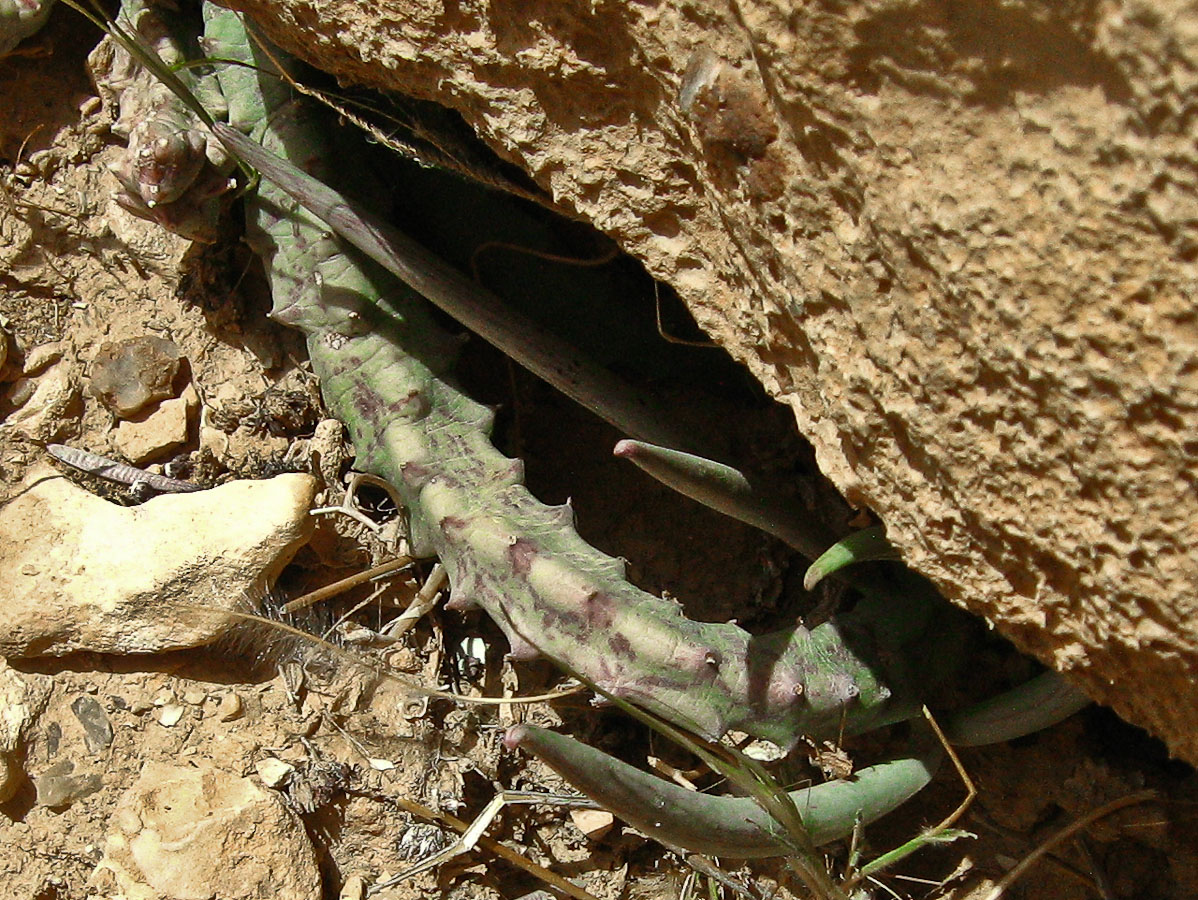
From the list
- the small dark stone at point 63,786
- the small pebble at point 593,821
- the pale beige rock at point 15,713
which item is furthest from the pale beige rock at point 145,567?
the small pebble at point 593,821

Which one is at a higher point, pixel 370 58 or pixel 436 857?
pixel 370 58

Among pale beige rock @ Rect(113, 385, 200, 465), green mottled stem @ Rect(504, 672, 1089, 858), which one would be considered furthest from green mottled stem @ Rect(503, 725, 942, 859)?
pale beige rock @ Rect(113, 385, 200, 465)

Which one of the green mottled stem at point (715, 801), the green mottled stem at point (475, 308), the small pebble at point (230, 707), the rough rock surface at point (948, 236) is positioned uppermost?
the rough rock surface at point (948, 236)

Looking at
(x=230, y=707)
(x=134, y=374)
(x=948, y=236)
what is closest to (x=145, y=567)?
(x=230, y=707)

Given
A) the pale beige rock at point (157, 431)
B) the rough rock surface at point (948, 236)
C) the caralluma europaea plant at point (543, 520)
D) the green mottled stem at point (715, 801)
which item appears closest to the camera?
the rough rock surface at point (948, 236)

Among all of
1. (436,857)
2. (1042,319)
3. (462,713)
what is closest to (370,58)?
(1042,319)

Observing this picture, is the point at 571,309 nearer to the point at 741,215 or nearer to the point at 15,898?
the point at 741,215

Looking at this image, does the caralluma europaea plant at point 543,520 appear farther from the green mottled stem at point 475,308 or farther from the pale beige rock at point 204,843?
the pale beige rock at point 204,843
